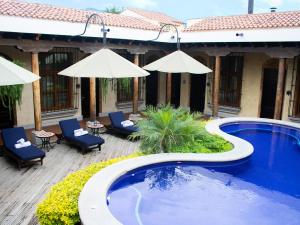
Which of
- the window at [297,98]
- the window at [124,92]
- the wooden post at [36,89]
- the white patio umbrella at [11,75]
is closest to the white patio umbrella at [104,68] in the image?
the wooden post at [36,89]

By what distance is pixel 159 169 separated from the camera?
7.21 metres

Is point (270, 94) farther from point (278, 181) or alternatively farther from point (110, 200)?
point (110, 200)

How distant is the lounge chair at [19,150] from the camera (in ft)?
29.7

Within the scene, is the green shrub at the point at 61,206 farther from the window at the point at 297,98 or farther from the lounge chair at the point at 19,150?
the window at the point at 297,98

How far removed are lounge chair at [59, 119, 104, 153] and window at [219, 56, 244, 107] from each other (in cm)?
802

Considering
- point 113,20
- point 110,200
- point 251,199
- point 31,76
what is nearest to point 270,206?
point 251,199

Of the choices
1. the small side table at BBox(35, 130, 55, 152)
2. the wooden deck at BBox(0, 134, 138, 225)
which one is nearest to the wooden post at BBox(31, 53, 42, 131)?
the small side table at BBox(35, 130, 55, 152)

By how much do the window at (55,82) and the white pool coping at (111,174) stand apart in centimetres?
755

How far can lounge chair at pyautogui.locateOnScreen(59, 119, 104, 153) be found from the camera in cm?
1059

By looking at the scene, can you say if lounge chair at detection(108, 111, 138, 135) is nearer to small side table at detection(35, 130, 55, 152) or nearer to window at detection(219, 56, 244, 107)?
small side table at detection(35, 130, 55, 152)

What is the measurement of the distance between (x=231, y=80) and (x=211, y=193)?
1081cm

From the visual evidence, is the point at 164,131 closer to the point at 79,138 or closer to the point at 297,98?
the point at 79,138

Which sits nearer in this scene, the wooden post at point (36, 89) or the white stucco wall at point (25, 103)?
the wooden post at point (36, 89)

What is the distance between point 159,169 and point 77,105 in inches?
347
